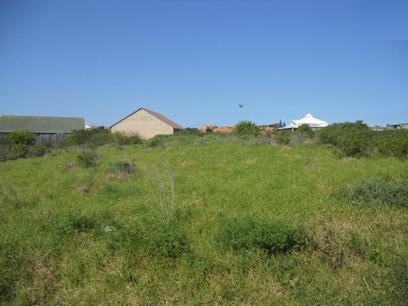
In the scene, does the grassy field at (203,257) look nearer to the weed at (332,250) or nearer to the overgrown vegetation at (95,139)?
the weed at (332,250)

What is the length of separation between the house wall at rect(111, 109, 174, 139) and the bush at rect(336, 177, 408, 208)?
36.8m

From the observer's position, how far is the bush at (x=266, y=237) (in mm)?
3646

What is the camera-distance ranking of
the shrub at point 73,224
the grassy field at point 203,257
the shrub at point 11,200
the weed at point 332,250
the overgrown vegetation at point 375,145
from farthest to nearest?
the overgrown vegetation at point 375,145 → the shrub at point 11,200 → the shrub at point 73,224 → the weed at point 332,250 → the grassy field at point 203,257

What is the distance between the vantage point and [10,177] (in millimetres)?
11375

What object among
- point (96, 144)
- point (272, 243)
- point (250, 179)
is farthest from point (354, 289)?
Answer: point (96, 144)

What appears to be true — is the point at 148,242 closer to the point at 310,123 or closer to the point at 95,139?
the point at 95,139

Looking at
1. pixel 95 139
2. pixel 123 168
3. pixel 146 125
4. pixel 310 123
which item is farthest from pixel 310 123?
pixel 123 168

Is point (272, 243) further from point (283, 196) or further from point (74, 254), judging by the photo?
point (283, 196)

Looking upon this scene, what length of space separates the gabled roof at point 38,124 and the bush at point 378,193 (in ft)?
137

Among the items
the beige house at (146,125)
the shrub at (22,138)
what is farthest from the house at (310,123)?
the shrub at (22,138)

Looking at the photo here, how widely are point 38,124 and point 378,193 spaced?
44.5 metres

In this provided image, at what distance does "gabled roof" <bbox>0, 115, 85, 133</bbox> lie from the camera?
132 feet

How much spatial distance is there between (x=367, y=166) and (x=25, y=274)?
10071mm

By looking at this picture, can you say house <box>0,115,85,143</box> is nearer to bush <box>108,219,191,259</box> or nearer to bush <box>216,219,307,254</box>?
bush <box>108,219,191,259</box>
